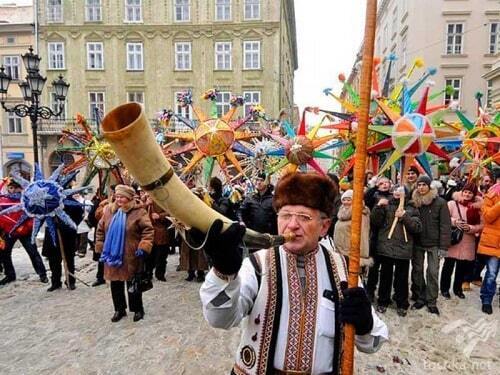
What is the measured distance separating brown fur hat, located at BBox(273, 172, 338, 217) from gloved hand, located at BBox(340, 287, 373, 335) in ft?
1.38

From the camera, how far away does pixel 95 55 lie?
26.4 meters

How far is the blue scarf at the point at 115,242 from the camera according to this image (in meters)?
4.68

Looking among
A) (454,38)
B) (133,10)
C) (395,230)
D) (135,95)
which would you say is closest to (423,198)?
(395,230)

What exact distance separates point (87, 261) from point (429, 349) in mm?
7194

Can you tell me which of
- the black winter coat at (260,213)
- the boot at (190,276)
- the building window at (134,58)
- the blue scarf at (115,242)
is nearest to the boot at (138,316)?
the blue scarf at (115,242)

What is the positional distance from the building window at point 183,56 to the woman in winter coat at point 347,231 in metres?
23.2

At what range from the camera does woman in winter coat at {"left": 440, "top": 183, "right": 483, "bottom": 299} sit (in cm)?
564

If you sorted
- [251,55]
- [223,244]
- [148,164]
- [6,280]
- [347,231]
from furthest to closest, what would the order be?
1. [251,55]
2. [6,280]
3. [347,231]
4. [223,244]
5. [148,164]

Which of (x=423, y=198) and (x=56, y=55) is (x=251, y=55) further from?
(x=423, y=198)

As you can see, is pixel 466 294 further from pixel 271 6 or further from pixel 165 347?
pixel 271 6

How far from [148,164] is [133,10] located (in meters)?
28.8

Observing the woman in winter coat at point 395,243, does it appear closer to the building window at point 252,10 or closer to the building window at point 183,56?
the building window at point 183,56

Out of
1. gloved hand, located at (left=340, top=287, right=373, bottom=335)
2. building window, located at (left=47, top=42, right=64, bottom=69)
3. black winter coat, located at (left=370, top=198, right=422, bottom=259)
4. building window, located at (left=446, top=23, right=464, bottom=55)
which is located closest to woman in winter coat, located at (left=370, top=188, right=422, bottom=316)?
black winter coat, located at (left=370, top=198, right=422, bottom=259)

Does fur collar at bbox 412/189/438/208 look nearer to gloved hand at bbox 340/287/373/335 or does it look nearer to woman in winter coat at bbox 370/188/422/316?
woman in winter coat at bbox 370/188/422/316
